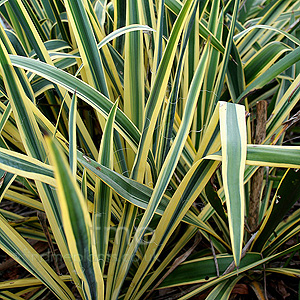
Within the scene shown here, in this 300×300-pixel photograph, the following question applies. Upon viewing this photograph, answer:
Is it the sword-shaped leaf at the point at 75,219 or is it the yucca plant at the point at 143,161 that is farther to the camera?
the yucca plant at the point at 143,161

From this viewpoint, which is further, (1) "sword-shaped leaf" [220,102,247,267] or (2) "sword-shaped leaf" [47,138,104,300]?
(1) "sword-shaped leaf" [220,102,247,267]

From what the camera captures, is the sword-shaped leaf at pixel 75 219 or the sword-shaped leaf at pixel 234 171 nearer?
the sword-shaped leaf at pixel 75 219

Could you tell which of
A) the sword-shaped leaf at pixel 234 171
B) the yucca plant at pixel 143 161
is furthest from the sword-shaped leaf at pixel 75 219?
the sword-shaped leaf at pixel 234 171

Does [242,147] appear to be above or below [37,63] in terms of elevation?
below

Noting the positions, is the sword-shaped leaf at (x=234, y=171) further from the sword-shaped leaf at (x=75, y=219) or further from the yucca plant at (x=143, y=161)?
the sword-shaped leaf at (x=75, y=219)

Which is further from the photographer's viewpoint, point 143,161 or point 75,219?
point 143,161

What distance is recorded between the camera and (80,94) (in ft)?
1.76

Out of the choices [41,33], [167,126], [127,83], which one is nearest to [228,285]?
[167,126]

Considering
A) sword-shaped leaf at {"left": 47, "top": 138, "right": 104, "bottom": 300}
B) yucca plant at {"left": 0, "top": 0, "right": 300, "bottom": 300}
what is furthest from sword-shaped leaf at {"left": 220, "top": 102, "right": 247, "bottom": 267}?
sword-shaped leaf at {"left": 47, "top": 138, "right": 104, "bottom": 300}

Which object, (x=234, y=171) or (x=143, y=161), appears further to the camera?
(x=143, y=161)

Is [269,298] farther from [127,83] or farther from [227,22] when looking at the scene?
[227,22]

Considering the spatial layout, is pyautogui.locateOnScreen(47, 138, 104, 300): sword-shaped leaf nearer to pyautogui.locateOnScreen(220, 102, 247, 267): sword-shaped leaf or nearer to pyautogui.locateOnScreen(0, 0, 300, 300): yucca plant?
pyautogui.locateOnScreen(0, 0, 300, 300): yucca plant

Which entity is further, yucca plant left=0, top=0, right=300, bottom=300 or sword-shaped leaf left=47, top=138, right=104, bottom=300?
yucca plant left=0, top=0, right=300, bottom=300

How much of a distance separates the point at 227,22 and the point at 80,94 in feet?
2.36
